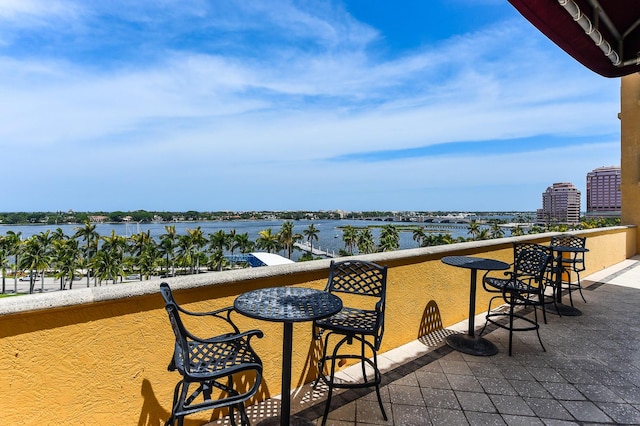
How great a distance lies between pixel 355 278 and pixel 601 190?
25045 mm

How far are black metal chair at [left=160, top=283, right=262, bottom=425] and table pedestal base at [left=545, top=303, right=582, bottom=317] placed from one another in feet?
13.8

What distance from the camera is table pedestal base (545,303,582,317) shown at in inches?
157

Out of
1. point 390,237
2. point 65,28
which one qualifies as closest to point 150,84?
point 65,28

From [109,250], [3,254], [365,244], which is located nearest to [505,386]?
[109,250]

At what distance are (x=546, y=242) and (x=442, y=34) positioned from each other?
660 centimetres

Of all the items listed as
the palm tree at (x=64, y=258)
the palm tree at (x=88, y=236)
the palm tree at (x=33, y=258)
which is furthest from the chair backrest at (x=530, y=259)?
the palm tree at (x=88, y=236)

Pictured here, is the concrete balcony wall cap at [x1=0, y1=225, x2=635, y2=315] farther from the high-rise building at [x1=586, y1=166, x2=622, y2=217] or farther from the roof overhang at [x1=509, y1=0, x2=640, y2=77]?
the high-rise building at [x1=586, y1=166, x2=622, y2=217]

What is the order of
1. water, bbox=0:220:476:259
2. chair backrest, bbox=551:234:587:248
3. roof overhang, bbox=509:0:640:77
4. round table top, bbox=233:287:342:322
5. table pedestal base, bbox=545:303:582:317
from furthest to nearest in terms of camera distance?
water, bbox=0:220:476:259 → chair backrest, bbox=551:234:587:248 → table pedestal base, bbox=545:303:582:317 → roof overhang, bbox=509:0:640:77 → round table top, bbox=233:287:342:322

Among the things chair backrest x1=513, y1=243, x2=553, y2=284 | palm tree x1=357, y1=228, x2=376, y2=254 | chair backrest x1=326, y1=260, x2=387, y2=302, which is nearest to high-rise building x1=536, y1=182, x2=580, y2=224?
palm tree x1=357, y1=228, x2=376, y2=254

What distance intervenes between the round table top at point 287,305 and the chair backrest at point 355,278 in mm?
444

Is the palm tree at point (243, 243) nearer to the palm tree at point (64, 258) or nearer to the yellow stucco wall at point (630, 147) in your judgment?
the palm tree at point (64, 258)

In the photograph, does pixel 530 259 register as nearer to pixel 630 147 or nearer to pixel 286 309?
pixel 286 309

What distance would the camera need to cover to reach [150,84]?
35.3ft

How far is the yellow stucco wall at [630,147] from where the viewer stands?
847 centimetres
